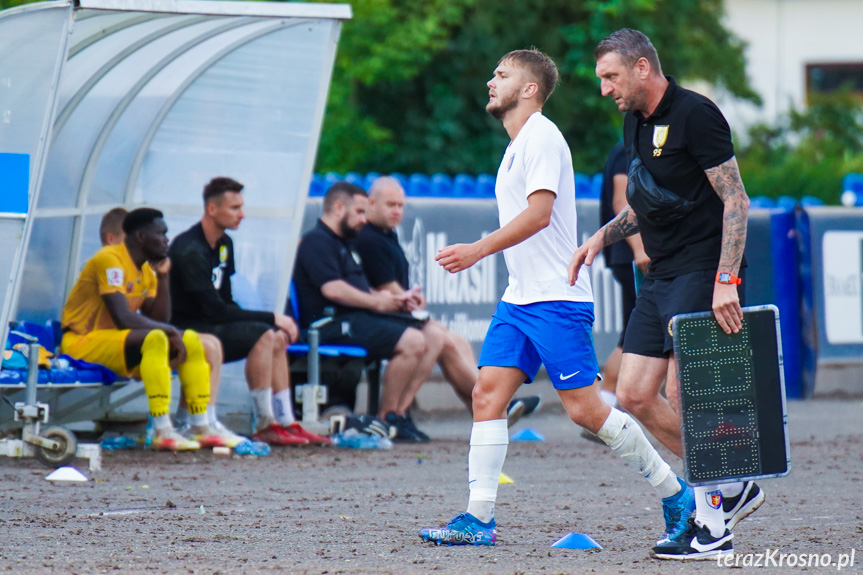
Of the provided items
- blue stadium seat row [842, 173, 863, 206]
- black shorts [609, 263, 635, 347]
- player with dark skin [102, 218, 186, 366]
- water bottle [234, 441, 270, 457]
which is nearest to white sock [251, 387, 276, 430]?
water bottle [234, 441, 270, 457]

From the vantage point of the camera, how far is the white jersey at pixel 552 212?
5.07m

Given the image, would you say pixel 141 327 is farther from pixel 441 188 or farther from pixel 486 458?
pixel 441 188

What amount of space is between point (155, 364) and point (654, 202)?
4.32 m

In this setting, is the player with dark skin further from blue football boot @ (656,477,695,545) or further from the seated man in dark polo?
blue football boot @ (656,477,695,545)

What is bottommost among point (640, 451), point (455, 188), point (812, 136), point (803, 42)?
point (640, 451)

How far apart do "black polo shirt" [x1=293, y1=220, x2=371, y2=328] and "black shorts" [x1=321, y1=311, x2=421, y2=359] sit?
120 millimetres

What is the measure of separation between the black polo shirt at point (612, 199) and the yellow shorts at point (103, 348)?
10.8ft

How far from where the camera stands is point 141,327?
8.49 m

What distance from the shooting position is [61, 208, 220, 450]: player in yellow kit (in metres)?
8.43

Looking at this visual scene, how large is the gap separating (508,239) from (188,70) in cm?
530

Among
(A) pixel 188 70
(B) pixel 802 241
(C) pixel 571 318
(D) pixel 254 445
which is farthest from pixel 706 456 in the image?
(B) pixel 802 241

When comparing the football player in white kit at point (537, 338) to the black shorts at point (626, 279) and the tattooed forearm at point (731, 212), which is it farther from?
the black shorts at point (626, 279)

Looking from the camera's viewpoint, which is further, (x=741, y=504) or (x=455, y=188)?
(x=455, y=188)

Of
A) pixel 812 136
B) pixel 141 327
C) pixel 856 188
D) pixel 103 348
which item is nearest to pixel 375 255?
pixel 141 327
